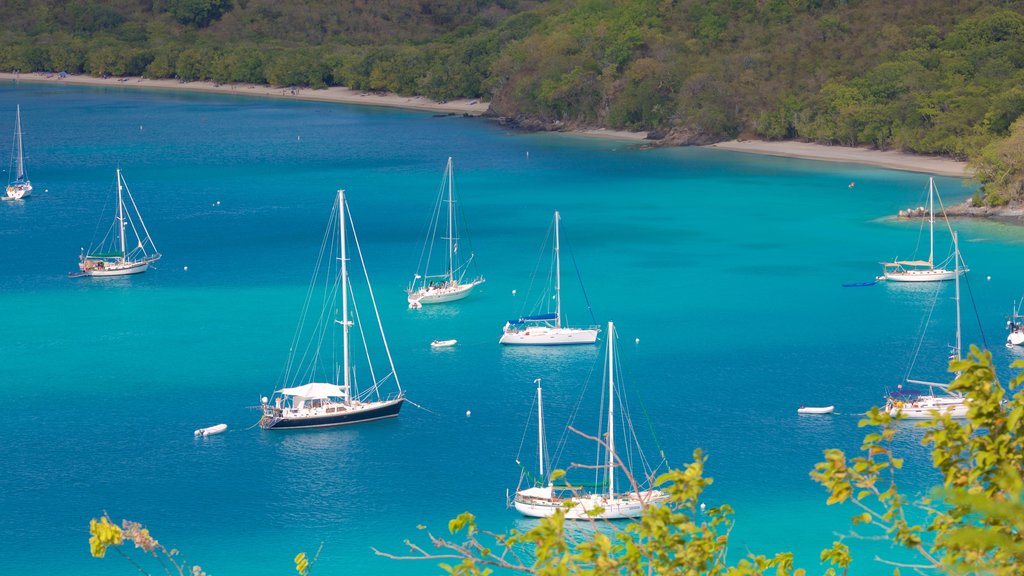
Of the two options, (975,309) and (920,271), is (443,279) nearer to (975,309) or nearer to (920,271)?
(920,271)

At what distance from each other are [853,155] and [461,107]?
58542 millimetres

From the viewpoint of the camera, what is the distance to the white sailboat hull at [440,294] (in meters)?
60.7

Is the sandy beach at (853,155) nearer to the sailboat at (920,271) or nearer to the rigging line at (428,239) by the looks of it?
the sailboat at (920,271)

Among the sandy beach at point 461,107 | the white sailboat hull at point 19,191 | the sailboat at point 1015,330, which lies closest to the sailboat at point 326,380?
the sailboat at point 1015,330

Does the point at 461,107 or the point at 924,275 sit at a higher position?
the point at 461,107

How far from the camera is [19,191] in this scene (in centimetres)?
9475

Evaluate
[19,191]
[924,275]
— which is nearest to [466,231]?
[924,275]

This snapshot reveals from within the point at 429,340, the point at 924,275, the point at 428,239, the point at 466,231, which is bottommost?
the point at 429,340

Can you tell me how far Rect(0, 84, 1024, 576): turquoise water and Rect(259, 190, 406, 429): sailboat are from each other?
24.5 inches

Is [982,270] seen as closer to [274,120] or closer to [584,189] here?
[584,189]

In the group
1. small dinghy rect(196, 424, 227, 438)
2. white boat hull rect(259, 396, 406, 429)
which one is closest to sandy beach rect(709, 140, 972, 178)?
white boat hull rect(259, 396, 406, 429)

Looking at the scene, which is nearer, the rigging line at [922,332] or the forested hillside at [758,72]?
the rigging line at [922,332]

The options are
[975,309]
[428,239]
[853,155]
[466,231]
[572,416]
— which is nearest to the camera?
[572,416]

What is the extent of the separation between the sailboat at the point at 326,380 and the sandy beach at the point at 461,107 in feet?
145
